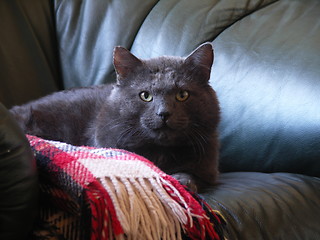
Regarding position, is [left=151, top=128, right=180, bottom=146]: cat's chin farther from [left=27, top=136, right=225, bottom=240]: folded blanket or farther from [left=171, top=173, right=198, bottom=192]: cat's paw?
[left=27, top=136, right=225, bottom=240]: folded blanket

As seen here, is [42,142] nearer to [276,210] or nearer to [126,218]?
[126,218]

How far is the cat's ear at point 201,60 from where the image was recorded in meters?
1.31

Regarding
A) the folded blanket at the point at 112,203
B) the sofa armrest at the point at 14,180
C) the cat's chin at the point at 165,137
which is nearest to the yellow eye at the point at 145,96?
the cat's chin at the point at 165,137

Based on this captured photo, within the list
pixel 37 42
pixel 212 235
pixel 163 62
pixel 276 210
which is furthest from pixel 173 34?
pixel 212 235

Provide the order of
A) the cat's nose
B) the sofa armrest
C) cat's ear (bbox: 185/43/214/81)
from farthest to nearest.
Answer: cat's ear (bbox: 185/43/214/81) < the cat's nose < the sofa armrest

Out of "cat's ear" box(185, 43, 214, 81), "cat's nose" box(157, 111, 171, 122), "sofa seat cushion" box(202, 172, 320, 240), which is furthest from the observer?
"cat's ear" box(185, 43, 214, 81)

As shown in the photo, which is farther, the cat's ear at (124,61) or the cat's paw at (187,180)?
the cat's ear at (124,61)

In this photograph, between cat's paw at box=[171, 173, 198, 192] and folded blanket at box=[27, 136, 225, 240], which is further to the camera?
cat's paw at box=[171, 173, 198, 192]

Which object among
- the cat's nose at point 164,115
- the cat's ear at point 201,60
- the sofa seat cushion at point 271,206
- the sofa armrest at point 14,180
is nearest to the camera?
the sofa armrest at point 14,180

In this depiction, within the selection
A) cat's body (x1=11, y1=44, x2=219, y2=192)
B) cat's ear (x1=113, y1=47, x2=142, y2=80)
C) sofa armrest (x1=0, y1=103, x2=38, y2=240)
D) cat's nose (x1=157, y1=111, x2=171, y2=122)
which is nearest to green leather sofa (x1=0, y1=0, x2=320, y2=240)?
sofa armrest (x1=0, y1=103, x2=38, y2=240)

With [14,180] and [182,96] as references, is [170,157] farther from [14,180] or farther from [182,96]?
[14,180]

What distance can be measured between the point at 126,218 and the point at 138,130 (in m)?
0.53

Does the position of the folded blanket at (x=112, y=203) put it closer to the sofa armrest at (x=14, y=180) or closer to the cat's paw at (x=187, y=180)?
the sofa armrest at (x=14, y=180)

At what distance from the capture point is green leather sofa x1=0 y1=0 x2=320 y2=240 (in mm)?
1001
